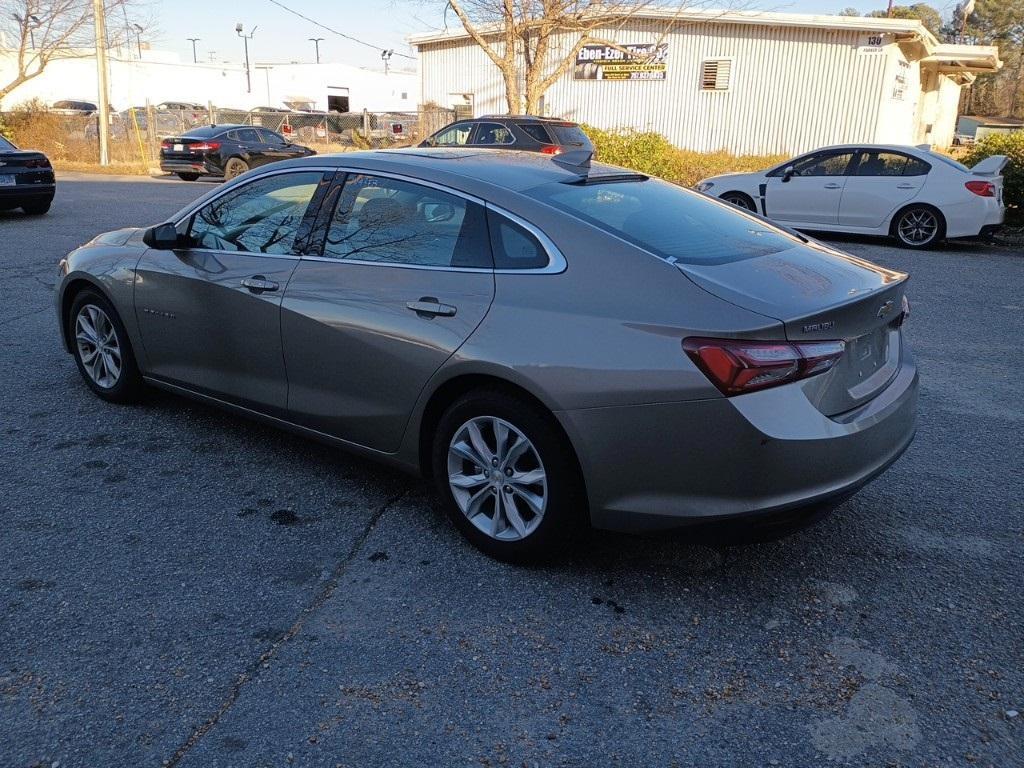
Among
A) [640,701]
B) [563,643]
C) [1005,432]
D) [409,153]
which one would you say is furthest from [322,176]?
[1005,432]

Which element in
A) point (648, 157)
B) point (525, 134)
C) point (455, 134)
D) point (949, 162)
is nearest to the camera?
point (949, 162)

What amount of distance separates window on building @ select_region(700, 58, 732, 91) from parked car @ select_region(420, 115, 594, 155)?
1170 cm

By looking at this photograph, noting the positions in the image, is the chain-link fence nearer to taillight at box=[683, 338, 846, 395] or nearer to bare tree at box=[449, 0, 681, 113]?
bare tree at box=[449, 0, 681, 113]

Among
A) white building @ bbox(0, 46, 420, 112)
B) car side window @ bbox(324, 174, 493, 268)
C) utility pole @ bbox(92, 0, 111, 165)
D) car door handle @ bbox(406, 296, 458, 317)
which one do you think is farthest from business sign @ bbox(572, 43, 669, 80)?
white building @ bbox(0, 46, 420, 112)

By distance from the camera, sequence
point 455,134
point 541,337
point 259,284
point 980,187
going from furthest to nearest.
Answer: point 455,134 → point 980,187 → point 259,284 → point 541,337

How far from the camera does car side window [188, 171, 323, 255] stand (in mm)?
4320

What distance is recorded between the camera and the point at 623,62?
2783 cm

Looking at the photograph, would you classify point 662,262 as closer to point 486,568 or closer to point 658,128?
point 486,568

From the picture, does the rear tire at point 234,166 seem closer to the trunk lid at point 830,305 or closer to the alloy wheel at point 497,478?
the alloy wheel at point 497,478

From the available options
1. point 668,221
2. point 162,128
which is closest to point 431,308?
point 668,221

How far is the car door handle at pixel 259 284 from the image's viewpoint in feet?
13.8

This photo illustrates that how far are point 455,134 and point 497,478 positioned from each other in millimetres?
14512

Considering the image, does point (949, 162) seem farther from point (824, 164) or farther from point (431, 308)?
point (431, 308)

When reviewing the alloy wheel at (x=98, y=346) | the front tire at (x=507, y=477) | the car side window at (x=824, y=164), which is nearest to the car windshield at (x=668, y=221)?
the front tire at (x=507, y=477)
